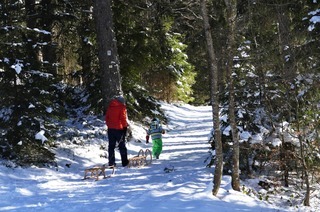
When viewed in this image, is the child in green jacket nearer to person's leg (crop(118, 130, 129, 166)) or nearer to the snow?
the snow

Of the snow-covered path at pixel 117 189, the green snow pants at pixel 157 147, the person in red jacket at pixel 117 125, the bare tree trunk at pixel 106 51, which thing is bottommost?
the snow-covered path at pixel 117 189

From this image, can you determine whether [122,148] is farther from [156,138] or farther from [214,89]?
[214,89]

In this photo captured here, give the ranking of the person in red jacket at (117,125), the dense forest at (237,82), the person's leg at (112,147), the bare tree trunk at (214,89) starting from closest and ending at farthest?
the bare tree trunk at (214,89) < the dense forest at (237,82) < the person's leg at (112,147) < the person in red jacket at (117,125)

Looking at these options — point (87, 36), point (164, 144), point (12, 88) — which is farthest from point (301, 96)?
point (87, 36)

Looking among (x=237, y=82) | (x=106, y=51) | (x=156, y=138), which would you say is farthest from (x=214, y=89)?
(x=106, y=51)

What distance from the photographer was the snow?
23.1 feet

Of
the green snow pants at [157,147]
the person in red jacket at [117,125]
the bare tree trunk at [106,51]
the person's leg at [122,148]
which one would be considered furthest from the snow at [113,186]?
the bare tree trunk at [106,51]

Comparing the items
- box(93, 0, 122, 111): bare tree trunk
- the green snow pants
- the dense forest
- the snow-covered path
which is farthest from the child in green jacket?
the dense forest

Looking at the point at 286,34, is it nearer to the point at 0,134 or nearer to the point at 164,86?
the point at 0,134

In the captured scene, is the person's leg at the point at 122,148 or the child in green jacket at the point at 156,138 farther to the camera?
the child in green jacket at the point at 156,138

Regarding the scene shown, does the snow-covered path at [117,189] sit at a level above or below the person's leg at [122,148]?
below

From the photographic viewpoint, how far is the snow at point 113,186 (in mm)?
7047

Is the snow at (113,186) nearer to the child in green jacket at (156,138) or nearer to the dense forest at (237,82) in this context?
the child in green jacket at (156,138)

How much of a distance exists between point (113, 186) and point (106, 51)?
570cm
